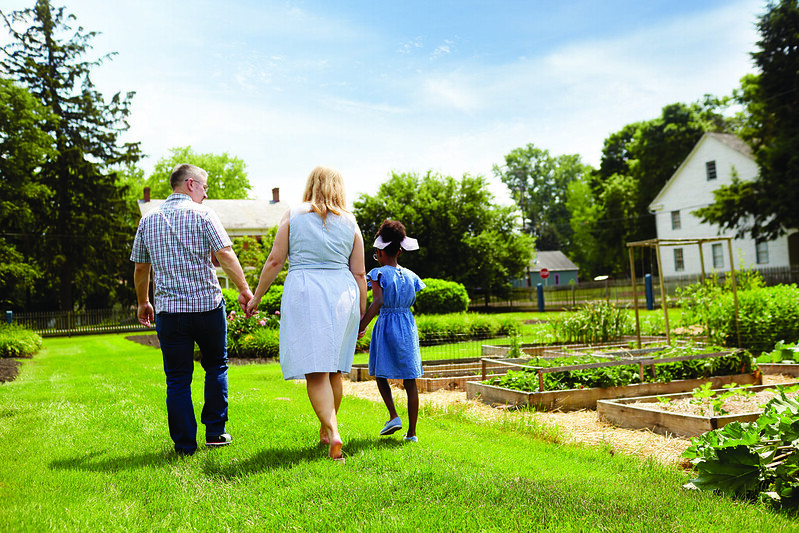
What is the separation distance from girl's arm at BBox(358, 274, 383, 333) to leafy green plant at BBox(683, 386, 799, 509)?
2.48 metres

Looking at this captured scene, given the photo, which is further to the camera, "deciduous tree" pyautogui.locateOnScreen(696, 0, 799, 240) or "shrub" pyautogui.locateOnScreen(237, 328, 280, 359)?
"deciduous tree" pyautogui.locateOnScreen(696, 0, 799, 240)

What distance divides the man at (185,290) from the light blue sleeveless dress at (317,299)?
47 cm

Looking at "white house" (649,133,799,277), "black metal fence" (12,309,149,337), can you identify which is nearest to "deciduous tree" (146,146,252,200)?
"black metal fence" (12,309,149,337)

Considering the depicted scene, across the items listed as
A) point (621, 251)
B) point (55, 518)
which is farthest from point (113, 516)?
point (621, 251)

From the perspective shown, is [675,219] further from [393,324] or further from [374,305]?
[374,305]

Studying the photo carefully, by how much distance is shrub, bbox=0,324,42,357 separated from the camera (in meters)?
16.2

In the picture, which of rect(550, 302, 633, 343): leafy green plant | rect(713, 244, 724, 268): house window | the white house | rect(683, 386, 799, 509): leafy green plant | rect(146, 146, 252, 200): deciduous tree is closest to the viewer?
rect(683, 386, 799, 509): leafy green plant

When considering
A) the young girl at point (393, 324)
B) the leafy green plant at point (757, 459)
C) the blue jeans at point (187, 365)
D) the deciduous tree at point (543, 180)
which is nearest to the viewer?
the leafy green plant at point (757, 459)

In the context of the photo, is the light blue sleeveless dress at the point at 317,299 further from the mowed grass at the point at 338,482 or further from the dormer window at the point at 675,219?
the dormer window at the point at 675,219

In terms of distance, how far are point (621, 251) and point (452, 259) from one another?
71.1 ft

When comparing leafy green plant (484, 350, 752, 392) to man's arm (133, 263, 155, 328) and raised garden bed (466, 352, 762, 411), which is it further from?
man's arm (133, 263, 155, 328)

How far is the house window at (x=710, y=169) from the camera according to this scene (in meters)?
37.8

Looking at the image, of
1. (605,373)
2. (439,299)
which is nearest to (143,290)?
(605,373)

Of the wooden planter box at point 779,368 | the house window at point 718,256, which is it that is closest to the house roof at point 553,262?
the house window at point 718,256
